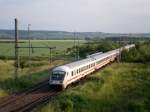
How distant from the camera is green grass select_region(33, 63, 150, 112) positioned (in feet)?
81.7

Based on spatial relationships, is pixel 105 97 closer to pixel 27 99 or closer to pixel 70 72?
pixel 70 72

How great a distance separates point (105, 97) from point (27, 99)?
6.59 metres

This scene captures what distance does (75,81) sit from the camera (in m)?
35.4

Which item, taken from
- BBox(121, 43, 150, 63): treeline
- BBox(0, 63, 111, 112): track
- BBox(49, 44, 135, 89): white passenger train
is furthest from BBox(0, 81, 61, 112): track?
BBox(121, 43, 150, 63): treeline

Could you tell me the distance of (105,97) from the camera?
1127 inches

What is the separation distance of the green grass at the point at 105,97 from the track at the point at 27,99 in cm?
162

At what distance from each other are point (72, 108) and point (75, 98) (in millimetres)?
2201

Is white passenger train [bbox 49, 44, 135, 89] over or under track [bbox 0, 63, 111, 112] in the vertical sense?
over

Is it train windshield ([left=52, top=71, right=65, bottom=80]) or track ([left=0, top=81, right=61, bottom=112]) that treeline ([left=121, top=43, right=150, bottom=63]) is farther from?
train windshield ([left=52, top=71, right=65, bottom=80])

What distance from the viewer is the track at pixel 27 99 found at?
24936mm

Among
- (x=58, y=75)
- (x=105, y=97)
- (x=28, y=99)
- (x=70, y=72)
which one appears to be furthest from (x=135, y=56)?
(x=28, y=99)

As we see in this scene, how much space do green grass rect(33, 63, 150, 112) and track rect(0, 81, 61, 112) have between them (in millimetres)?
1622

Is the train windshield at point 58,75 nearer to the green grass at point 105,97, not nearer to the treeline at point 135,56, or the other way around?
the green grass at point 105,97

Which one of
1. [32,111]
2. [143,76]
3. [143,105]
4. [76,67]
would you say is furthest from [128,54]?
[32,111]
